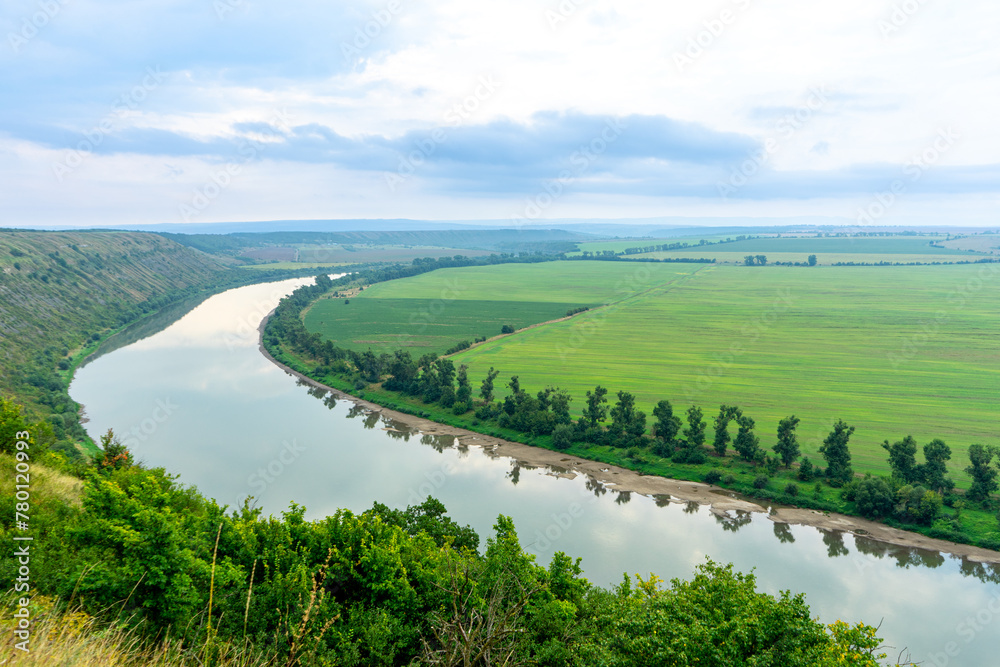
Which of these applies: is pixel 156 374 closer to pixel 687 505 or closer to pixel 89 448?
pixel 89 448

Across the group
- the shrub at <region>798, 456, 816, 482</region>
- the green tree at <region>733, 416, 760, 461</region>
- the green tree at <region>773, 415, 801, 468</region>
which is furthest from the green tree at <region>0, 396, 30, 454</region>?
the shrub at <region>798, 456, 816, 482</region>

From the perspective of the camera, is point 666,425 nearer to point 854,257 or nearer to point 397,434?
point 397,434

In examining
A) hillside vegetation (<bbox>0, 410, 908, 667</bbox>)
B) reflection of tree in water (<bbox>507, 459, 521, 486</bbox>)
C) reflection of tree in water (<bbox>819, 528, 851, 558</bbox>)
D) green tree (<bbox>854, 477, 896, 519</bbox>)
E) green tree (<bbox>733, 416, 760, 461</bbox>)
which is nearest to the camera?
hillside vegetation (<bbox>0, 410, 908, 667</bbox>)

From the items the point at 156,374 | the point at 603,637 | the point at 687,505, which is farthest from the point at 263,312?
the point at 603,637

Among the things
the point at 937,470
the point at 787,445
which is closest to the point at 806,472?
the point at 787,445

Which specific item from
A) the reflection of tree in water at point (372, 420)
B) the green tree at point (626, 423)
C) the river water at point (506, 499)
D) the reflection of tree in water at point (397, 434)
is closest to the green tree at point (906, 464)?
the river water at point (506, 499)

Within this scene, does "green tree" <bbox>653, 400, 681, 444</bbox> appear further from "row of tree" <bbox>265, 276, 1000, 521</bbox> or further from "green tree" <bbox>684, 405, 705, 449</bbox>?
"green tree" <bbox>684, 405, 705, 449</bbox>
